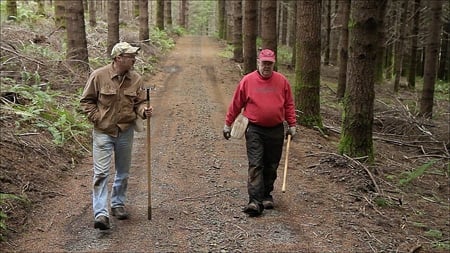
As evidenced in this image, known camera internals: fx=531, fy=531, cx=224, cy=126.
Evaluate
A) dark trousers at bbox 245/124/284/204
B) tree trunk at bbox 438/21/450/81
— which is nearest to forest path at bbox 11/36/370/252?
dark trousers at bbox 245/124/284/204

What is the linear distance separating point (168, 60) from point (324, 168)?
17.5 metres

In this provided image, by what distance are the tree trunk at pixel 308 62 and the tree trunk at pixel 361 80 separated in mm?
2708

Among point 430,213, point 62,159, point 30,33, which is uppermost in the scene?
point 30,33

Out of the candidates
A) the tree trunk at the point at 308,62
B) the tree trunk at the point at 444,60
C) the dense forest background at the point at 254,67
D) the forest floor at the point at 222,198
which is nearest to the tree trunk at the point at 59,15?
the dense forest background at the point at 254,67

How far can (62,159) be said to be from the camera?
9211mm

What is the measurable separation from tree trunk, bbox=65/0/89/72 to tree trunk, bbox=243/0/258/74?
6.10 m

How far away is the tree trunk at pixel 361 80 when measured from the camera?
359 inches

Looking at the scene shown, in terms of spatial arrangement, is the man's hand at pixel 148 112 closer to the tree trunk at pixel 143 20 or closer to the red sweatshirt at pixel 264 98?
the red sweatshirt at pixel 264 98

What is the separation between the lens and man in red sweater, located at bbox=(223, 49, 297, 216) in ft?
23.2

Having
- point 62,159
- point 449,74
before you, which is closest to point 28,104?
point 62,159

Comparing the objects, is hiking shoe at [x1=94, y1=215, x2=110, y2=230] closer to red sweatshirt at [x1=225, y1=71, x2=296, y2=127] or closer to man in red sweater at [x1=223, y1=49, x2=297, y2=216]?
man in red sweater at [x1=223, y1=49, x2=297, y2=216]

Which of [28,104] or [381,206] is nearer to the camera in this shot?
[381,206]

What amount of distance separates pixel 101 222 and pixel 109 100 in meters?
1.44

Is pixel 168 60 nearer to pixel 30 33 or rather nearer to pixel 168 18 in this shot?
pixel 30 33
